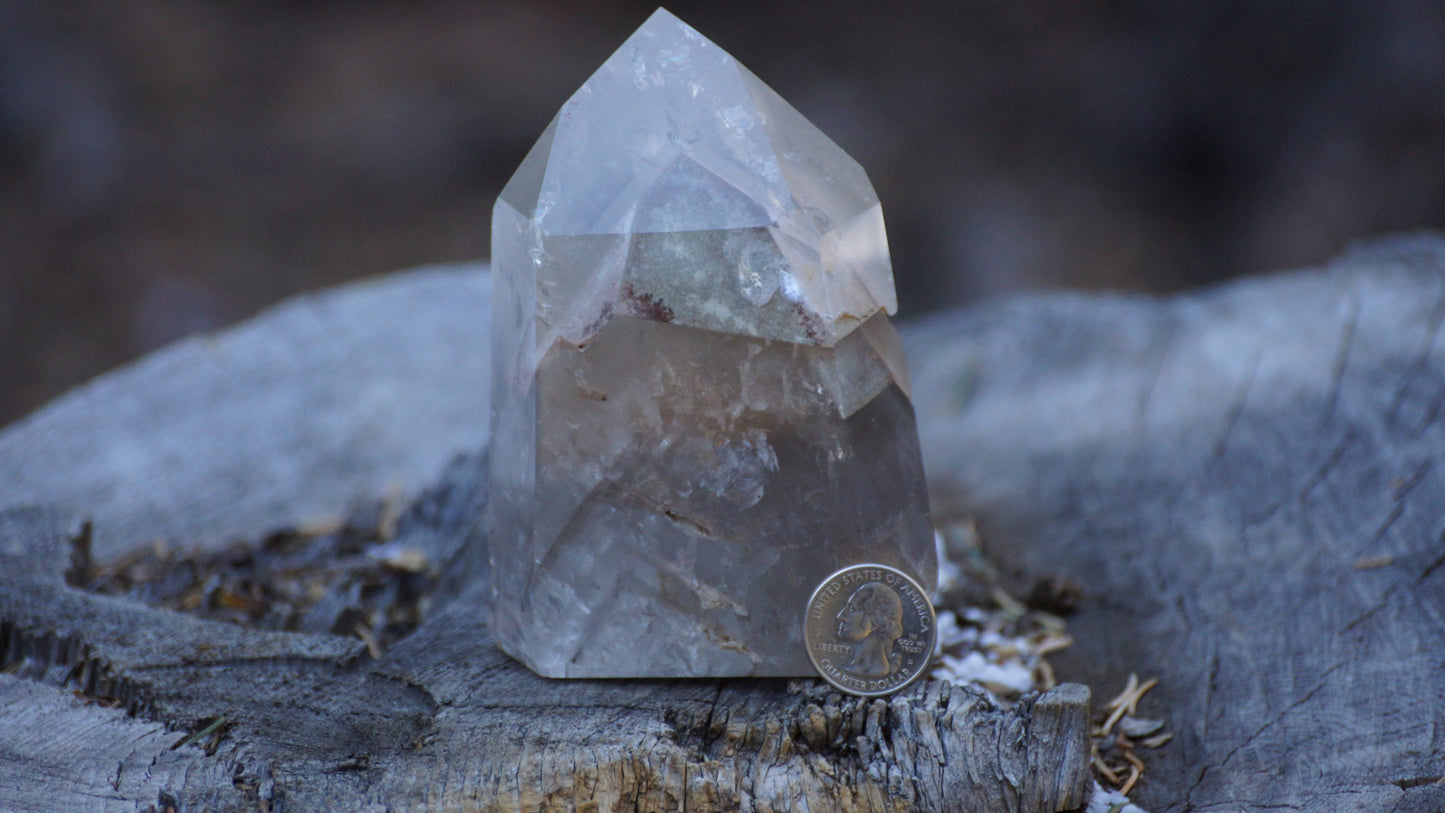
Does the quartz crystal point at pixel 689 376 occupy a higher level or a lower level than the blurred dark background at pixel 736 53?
lower

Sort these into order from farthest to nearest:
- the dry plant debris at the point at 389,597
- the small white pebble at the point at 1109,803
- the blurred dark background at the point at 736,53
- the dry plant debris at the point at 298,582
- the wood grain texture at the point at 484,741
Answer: the blurred dark background at the point at 736,53
the dry plant debris at the point at 298,582
the dry plant debris at the point at 389,597
the small white pebble at the point at 1109,803
the wood grain texture at the point at 484,741

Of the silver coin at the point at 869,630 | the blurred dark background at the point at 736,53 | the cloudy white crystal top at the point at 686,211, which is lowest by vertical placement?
the silver coin at the point at 869,630

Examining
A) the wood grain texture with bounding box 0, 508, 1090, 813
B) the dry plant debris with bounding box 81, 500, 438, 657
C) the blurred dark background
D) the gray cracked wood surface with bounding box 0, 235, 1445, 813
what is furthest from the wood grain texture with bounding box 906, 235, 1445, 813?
the blurred dark background

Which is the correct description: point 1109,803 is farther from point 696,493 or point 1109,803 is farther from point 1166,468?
point 1166,468

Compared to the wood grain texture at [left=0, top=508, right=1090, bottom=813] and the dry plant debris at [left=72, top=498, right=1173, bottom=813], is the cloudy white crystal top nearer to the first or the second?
the wood grain texture at [left=0, top=508, right=1090, bottom=813]

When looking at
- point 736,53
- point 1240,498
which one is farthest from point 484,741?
point 736,53

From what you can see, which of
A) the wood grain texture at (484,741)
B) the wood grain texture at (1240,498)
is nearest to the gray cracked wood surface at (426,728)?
the wood grain texture at (484,741)

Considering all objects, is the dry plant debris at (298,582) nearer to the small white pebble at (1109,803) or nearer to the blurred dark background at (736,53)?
the small white pebble at (1109,803)

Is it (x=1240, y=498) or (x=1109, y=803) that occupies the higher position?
(x=1240, y=498)
